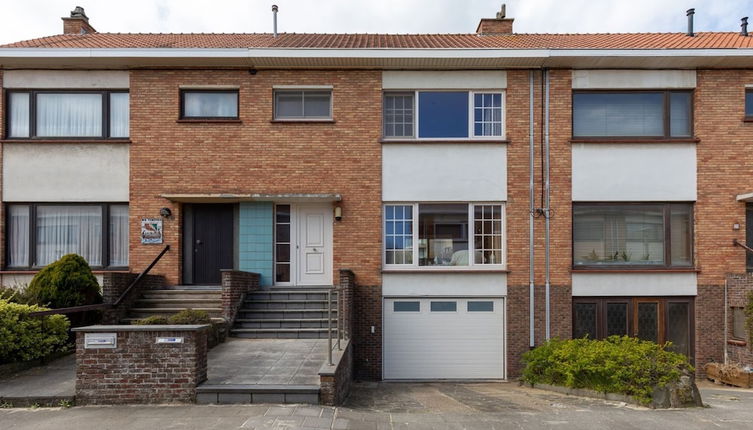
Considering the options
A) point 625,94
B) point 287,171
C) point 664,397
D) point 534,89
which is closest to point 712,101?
point 625,94

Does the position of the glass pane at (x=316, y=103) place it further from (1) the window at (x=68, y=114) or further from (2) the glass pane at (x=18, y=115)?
(2) the glass pane at (x=18, y=115)

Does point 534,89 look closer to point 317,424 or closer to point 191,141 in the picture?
point 191,141

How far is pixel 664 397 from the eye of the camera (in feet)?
25.0

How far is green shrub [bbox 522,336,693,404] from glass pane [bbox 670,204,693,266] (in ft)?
10.1

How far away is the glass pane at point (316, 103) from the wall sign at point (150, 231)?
13.9ft

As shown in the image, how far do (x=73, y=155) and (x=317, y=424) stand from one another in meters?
9.02

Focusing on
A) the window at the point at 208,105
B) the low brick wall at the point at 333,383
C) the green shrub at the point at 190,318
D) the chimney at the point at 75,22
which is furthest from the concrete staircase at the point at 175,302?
the chimney at the point at 75,22

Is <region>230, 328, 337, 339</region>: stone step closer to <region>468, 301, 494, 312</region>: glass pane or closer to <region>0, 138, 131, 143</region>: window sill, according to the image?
<region>468, 301, 494, 312</region>: glass pane

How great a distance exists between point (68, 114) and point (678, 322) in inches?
575

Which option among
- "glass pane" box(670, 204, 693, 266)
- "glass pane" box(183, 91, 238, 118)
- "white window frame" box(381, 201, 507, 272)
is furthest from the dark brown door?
"glass pane" box(670, 204, 693, 266)

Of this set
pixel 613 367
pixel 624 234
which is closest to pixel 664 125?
pixel 624 234

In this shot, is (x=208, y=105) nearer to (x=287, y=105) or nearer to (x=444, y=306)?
(x=287, y=105)

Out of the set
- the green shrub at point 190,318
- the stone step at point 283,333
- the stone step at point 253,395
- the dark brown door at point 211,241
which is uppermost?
the dark brown door at point 211,241

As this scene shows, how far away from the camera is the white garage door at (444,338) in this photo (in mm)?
11172
